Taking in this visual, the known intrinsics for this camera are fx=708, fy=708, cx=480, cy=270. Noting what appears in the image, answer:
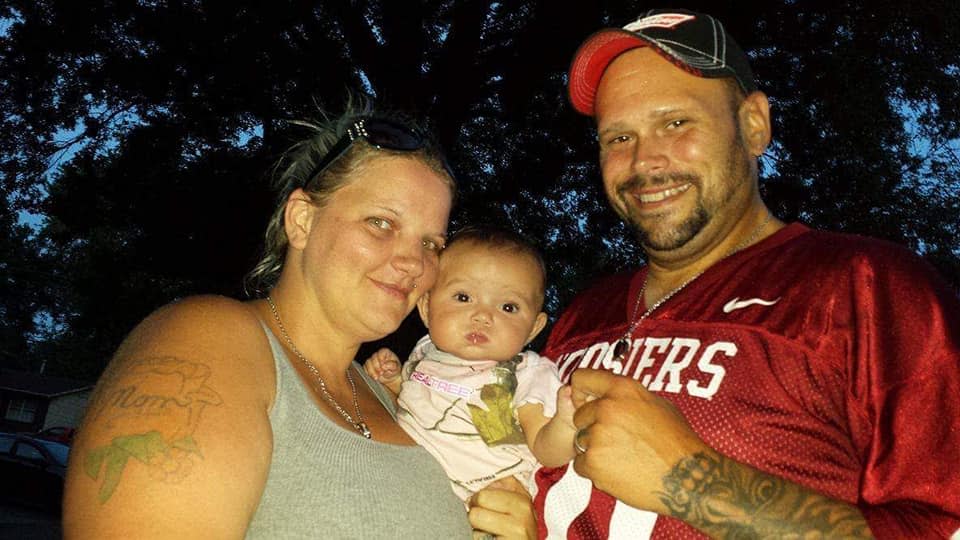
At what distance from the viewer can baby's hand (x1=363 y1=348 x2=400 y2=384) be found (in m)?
3.62

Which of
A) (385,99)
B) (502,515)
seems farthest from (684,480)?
(385,99)

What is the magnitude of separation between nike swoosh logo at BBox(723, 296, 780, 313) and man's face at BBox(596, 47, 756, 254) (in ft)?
1.38

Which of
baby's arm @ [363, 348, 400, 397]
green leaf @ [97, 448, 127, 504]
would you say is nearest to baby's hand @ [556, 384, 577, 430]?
baby's arm @ [363, 348, 400, 397]

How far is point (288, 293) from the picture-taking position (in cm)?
284

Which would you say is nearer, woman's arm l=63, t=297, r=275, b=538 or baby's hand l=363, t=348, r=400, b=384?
woman's arm l=63, t=297, r=275, b=538

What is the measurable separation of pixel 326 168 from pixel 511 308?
110cm

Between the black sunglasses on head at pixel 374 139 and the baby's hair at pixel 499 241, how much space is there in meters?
0.65

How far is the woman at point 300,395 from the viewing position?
1.86 meters

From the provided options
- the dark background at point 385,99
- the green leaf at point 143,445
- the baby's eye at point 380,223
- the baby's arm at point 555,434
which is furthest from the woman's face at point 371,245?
the dark background at point 385,99

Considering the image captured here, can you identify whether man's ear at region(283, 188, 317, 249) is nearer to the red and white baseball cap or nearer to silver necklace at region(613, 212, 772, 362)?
silver necklace at region(613, 212, 772, 362)

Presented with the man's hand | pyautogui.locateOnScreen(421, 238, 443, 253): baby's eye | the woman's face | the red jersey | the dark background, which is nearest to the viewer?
the red jersey

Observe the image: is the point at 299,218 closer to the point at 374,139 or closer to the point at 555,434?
the point at 374,139

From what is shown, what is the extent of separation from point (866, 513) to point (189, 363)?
2.04 meters

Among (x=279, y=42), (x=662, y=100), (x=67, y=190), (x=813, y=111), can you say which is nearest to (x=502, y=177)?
(x=279, y=42)
